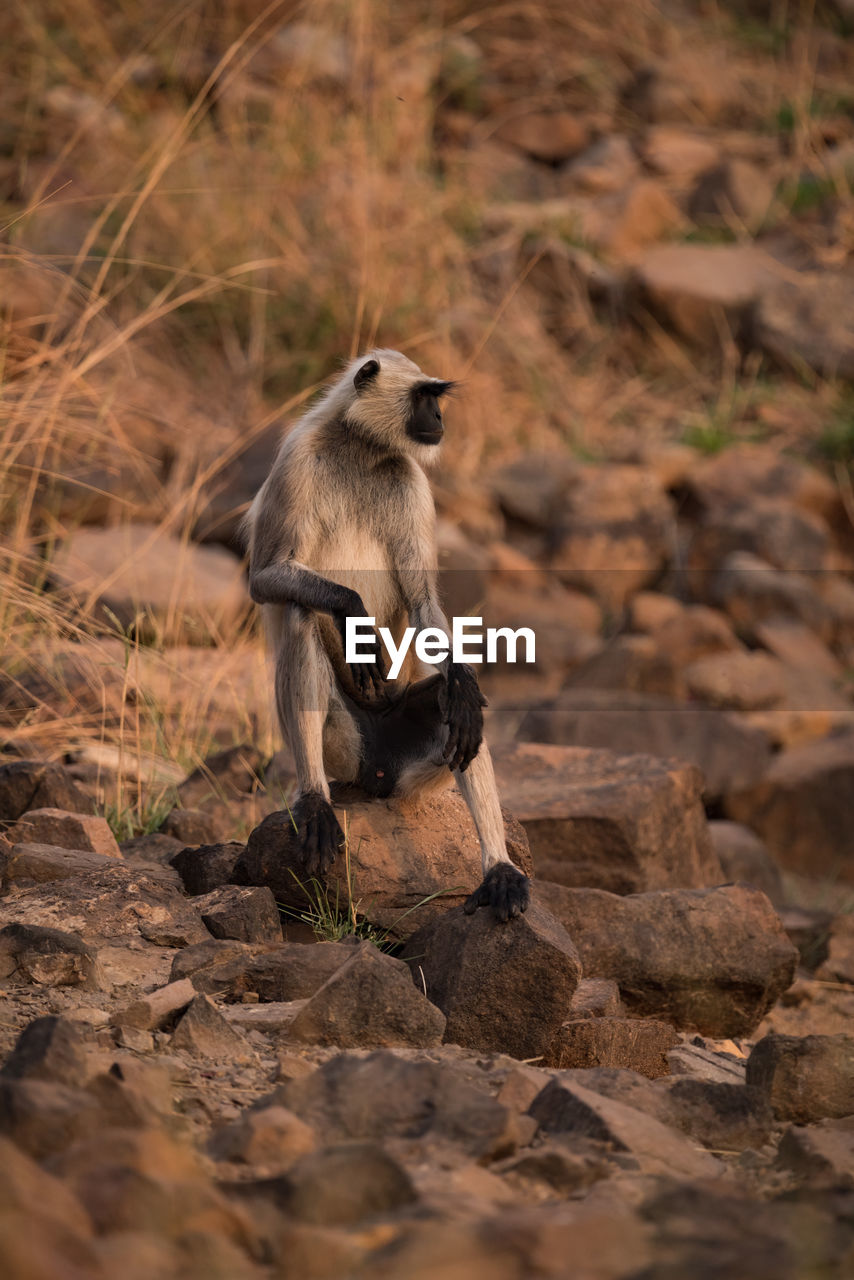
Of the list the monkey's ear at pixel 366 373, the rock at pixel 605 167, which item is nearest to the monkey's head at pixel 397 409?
the monkey's ear at pixel 366 373

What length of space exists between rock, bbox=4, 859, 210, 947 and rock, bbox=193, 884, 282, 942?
3 cm

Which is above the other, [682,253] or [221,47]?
[221,47]

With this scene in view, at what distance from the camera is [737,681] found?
777cm

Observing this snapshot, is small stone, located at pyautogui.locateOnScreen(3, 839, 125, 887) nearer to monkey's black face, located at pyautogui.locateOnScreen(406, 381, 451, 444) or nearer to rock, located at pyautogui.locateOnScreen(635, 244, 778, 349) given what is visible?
monkey's black face, located at pyautogui.locateOnScreen(406, 381, 451, 444)

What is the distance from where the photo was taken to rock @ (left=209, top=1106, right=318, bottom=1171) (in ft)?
6.58

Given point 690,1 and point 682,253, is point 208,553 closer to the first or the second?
point 682,253

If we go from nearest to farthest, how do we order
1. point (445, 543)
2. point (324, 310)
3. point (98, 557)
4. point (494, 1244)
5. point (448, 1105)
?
point (494, 1244) → point (448, 1105) → point (98, 557) → point (445, 543) → point (324, 310)

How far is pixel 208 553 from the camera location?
734 cm

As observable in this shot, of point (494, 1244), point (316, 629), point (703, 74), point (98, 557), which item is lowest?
point (494, 1244)

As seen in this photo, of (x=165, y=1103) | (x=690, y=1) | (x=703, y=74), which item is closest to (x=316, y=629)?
(x=165, y=1103)

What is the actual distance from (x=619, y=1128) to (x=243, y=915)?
4.23ft

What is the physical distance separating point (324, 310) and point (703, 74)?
567 centimetres

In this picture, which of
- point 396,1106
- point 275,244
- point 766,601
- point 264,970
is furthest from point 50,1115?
point 275,244

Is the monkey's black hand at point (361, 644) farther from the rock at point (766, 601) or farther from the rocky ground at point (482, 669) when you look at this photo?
the rock at point (766, 601)
